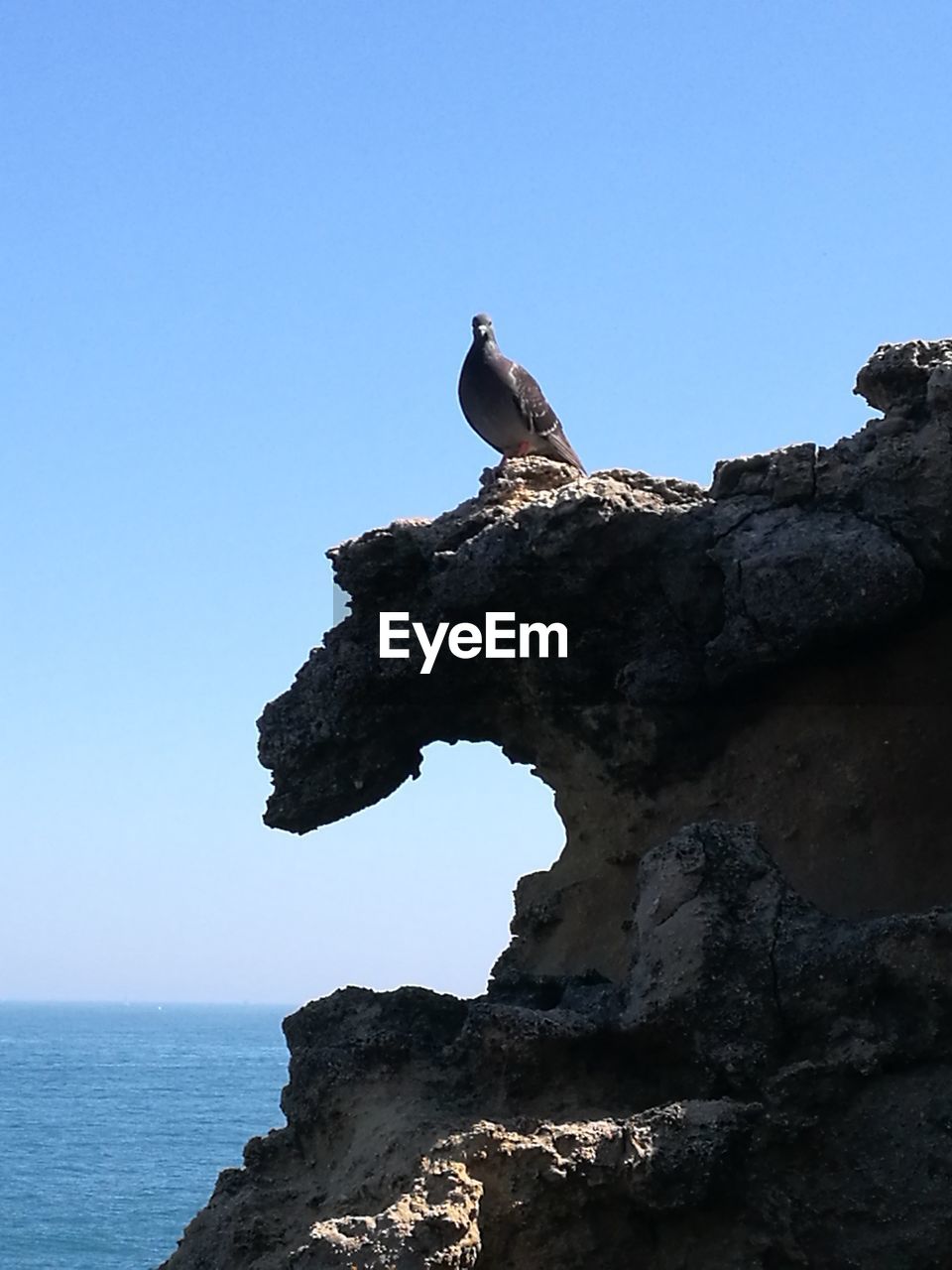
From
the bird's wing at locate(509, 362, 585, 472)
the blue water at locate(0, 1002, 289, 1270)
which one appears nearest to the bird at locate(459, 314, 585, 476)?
the bird's wing at locate(509, 362, 585, 472)

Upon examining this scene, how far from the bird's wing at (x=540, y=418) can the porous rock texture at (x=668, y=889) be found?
36cm

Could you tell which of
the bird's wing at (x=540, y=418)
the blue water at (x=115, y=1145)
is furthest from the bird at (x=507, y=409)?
the blue water at (x=115, y=1145)

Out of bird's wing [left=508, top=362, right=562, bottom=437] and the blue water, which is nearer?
bird's wing [left=508, top=362, right=562, bottom=437]

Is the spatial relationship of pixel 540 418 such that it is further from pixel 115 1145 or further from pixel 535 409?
pixel 115 1145

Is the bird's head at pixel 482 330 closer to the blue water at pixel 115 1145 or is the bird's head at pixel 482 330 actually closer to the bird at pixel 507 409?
the bird at pixel 507 409

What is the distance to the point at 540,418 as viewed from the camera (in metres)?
9.57

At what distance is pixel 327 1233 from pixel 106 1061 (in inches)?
3890

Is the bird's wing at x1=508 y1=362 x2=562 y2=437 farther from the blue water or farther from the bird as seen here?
the blue water

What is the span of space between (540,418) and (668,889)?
122 inches

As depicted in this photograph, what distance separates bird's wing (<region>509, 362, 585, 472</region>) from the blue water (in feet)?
58.3

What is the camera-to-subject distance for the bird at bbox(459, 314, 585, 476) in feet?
31.3

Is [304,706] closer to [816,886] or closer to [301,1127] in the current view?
[301,1127]

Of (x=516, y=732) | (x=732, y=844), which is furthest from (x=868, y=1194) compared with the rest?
(x=516, y=732)

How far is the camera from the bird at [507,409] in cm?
953
